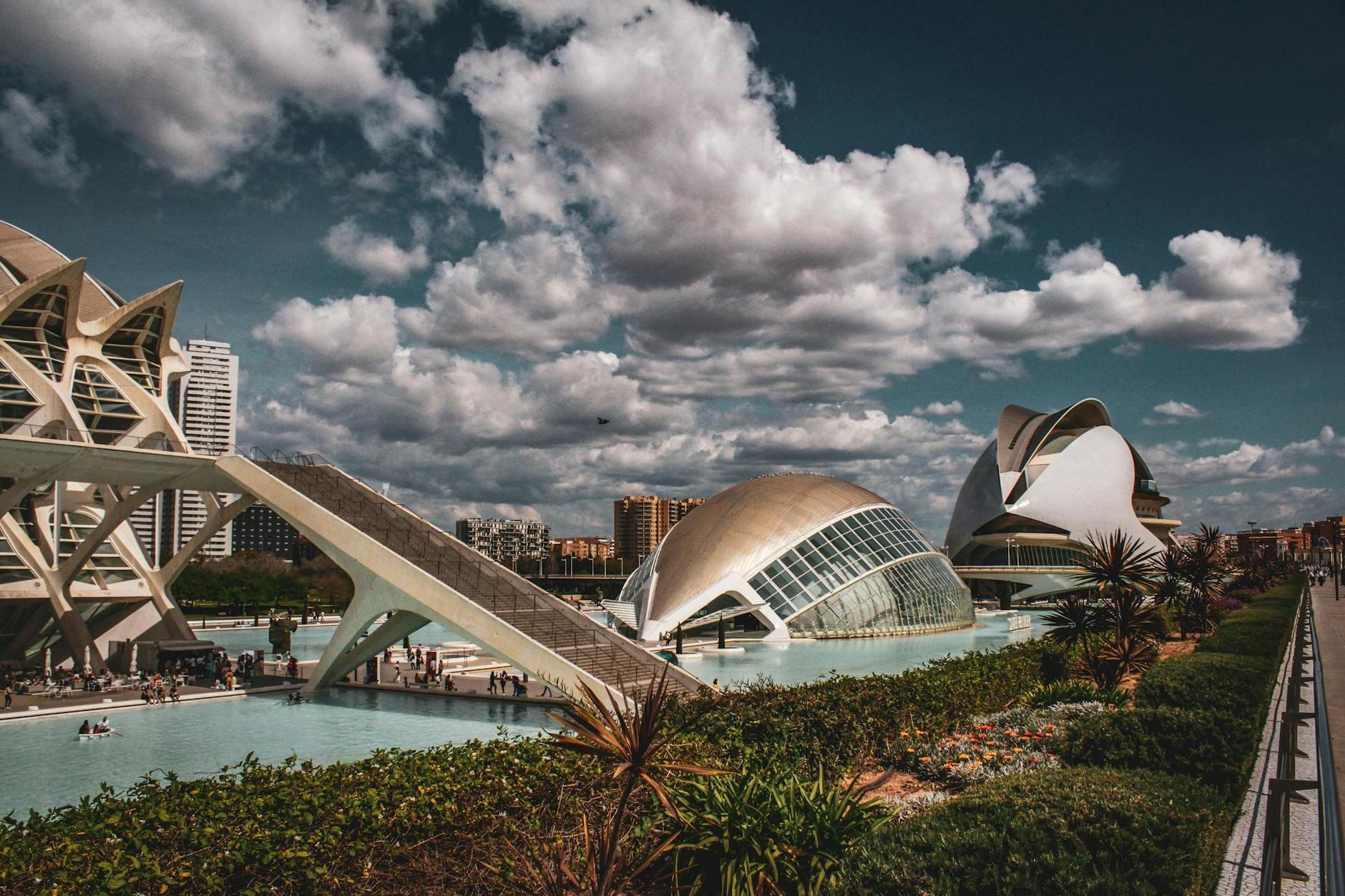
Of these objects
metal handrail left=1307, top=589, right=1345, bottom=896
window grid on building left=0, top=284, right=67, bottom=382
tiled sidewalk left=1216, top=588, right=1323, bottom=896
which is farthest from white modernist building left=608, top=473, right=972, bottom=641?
metal handrail left=1307, top=589, right=1345, bottom=896

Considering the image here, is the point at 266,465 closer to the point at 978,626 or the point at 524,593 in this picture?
the point at 524,593

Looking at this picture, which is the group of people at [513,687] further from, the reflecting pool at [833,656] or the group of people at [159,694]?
the group of people at [159,694]

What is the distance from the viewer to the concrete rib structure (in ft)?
68.8

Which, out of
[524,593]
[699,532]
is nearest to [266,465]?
[524,593]

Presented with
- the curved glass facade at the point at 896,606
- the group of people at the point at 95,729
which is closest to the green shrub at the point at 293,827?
the group of people at the point at 95,729

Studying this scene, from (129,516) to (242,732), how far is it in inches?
494

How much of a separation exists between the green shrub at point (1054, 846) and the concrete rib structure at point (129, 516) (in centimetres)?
1383

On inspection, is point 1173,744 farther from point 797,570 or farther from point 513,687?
point 797,570

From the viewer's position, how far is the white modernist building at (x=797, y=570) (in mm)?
37094

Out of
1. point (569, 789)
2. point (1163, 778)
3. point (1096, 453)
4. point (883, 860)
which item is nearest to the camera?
point (883, 860)

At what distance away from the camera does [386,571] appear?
69.3 ft

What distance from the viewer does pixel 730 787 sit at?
6641 millimetres

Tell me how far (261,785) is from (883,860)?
4.72 metres

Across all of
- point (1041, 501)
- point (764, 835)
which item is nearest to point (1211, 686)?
point (764, 835)
